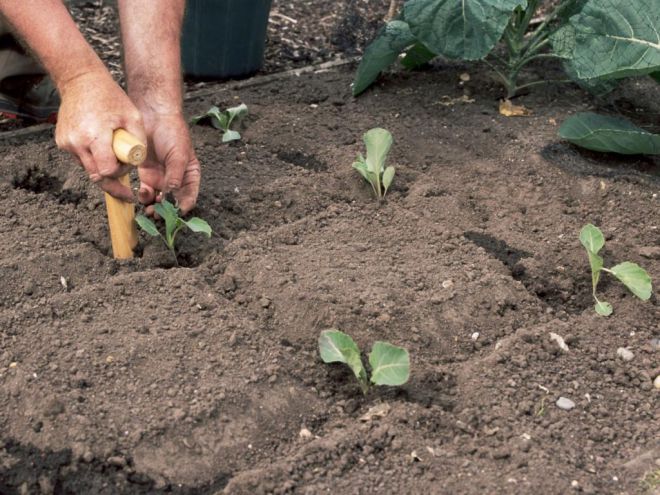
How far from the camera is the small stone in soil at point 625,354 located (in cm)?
218

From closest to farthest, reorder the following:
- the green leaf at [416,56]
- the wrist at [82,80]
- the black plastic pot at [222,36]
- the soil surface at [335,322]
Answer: the soil surface at [335,322] < the wrist at [82,80] < the green leaf at [416,56] < the black plastic pot at [222,36]

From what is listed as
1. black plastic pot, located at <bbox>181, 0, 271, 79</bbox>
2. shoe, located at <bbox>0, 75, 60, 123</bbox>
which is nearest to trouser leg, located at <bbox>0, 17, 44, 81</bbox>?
shoe, located at <bbox>0, 75, 60, 123</bbox>

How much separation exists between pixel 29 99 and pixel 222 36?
76 centimetres

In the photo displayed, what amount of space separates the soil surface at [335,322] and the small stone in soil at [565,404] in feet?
0.04

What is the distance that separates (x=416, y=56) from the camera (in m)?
3.44

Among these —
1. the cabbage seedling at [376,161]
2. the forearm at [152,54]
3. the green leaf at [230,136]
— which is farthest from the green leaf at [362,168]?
the forearm at [152,54]

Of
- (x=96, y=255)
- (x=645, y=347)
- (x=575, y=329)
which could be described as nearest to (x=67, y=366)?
(x=96, y=255)

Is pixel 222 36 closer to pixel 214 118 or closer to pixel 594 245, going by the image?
pixel 214 118

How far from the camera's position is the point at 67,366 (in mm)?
2066

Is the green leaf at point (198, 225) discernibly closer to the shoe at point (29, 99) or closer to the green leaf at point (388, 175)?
the green leaf at point (388, 175)

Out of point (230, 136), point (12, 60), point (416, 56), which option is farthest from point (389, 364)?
point (12, 60)

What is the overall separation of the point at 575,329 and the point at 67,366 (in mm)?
1171

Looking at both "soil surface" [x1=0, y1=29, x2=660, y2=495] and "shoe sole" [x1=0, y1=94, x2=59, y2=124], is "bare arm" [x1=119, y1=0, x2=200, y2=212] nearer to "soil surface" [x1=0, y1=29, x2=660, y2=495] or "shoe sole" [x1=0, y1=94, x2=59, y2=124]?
"soil surface" [x1=0, y1=29, x2=660, y2=495]

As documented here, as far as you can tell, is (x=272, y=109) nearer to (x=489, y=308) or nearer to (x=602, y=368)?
(x=489, y=308)
